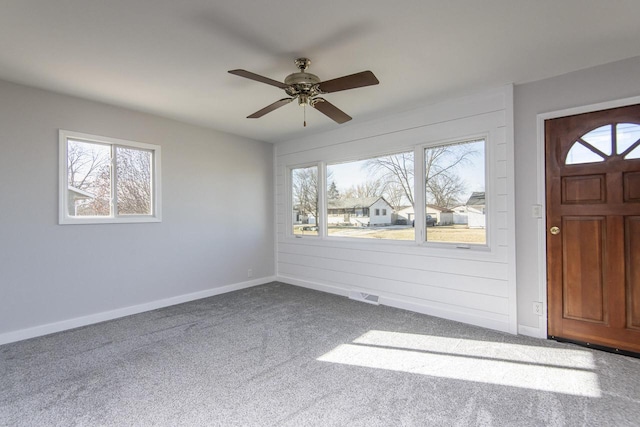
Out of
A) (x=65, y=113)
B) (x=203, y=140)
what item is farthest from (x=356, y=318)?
(x=65, y=113)

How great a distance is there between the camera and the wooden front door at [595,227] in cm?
265

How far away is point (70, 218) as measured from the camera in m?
3.44

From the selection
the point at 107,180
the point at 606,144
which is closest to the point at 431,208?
the point at 606,144

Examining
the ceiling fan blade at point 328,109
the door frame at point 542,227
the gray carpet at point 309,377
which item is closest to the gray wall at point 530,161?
the door frame at point 542,227

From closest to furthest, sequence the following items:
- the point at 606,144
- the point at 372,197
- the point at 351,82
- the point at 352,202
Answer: the point at 351,82, the point at 606,144, the point at 372,197, the point at 352,202

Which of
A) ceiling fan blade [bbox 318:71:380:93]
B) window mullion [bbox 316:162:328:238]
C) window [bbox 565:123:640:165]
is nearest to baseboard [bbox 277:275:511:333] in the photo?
window mullion [bbox 316:162:328:238]

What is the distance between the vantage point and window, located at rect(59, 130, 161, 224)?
347 cm

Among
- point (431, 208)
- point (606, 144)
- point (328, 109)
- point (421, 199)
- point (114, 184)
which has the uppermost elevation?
point (328, 109)

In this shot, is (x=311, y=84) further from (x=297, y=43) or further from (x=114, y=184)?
(x=114, y=184)

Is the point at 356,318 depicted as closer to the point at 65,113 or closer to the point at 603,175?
the point at 603,175

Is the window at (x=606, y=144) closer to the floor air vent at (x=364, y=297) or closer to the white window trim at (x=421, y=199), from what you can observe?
the white window trim at (x=421, y=199)

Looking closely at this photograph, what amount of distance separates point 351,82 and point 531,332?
9.80 ft

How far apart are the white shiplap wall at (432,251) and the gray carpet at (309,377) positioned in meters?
0.33

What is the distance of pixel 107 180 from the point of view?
12.5 ft
